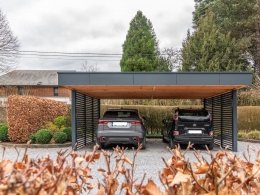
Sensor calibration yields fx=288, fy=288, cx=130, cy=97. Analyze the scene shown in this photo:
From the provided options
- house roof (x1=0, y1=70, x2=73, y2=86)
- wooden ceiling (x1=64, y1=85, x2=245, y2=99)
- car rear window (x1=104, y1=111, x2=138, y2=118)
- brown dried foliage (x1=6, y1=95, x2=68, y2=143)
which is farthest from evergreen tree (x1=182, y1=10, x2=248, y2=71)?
house roof (x1=0, y1=70, x2=73, y2=86)

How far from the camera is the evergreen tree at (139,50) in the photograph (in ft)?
88.6

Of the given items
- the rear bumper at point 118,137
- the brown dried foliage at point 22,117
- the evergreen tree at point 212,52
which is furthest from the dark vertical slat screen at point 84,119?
the evergreen tree at point 212,52

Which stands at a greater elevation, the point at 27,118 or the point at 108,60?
the point at 108,60

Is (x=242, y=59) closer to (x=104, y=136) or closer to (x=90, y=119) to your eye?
(x=90, y=119)

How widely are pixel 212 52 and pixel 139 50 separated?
716cm

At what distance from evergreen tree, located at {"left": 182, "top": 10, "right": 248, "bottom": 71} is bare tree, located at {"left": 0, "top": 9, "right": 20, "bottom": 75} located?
552 inches

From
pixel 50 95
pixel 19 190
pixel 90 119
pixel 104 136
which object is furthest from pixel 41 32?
pixel 19 190

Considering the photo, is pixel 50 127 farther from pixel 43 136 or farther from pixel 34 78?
pixel 34 78

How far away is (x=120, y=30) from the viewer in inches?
1203

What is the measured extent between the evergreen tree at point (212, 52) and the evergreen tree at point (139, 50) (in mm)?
3612

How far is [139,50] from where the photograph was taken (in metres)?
27.9

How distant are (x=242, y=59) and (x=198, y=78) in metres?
17.7

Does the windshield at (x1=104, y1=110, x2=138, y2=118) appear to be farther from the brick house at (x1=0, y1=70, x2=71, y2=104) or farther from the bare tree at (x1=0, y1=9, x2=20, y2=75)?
the brick house at (x1=0, y1=70, x2=71, y2=104)

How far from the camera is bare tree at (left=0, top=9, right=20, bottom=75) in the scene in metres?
21.3
